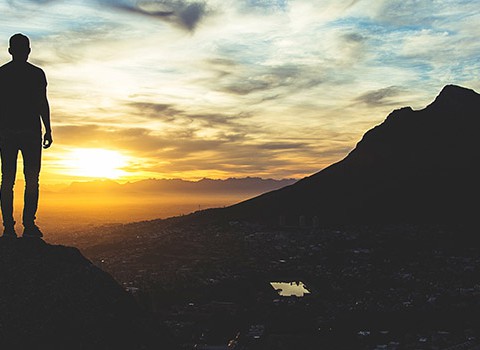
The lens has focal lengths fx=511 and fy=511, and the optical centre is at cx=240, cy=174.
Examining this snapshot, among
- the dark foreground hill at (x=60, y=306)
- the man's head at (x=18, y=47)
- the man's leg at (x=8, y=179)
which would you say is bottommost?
the dark foreground hill at (x=60, y=306)

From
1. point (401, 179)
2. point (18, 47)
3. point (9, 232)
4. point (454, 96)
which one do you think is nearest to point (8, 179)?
point (9, 232)

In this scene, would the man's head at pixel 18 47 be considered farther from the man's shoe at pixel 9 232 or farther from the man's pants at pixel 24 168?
the man's shoe at pixel 9 232

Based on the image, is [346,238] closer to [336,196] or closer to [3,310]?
[336,196]

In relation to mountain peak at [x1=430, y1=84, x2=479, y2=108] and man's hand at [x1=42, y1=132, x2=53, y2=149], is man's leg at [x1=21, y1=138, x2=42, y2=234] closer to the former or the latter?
man's hand at [x1=42, y1=132, x2=53, y2=149]

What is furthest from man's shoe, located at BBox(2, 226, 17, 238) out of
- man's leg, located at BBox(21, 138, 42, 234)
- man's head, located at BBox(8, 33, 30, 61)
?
man's head, located at BBox(8, 33, 30, 61)

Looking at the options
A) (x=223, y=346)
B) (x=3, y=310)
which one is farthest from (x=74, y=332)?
→ (x=223, y=346)

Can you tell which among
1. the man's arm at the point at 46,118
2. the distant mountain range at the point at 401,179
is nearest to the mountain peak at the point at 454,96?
the distant mountain range at the point at 401,179

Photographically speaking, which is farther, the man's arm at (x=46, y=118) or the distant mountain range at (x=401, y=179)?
the distant mountain range at (x=401, y=179)
